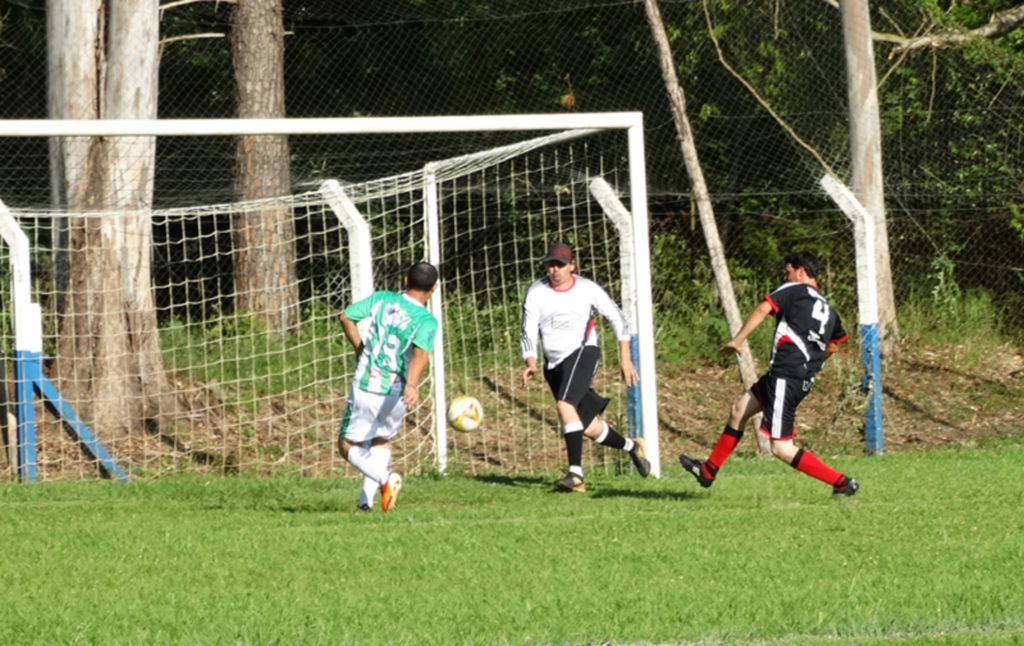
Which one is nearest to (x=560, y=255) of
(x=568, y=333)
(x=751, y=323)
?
(x=568, y=333)

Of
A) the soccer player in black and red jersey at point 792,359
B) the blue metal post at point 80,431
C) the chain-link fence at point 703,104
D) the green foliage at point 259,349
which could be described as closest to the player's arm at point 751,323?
the soccer player in black and red jersey at point 792,359

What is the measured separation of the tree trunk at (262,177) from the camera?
1459cm

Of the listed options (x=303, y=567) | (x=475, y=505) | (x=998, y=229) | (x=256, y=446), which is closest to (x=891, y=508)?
(x=475, y=505)

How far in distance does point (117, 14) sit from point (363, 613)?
8.83 m

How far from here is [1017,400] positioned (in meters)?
16.6

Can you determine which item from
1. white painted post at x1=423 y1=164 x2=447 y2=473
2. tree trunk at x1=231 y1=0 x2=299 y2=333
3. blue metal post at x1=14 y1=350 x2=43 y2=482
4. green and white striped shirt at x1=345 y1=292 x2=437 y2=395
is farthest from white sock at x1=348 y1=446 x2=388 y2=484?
tree trunk at x1=231 y1=0 x2=299 y2=333

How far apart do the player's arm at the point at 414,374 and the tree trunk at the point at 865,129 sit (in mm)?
9263

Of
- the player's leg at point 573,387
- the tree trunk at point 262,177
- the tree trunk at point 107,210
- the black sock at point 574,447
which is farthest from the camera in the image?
the tree trunk at point 262,177

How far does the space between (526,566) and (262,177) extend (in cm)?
1064

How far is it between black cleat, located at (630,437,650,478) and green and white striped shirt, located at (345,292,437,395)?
98.6 inches

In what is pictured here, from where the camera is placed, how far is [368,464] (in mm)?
9180

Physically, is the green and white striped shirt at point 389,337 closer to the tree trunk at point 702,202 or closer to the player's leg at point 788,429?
the player's leg at point 788,429

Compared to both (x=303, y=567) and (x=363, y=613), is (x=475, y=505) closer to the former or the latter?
(x=303, y=567)

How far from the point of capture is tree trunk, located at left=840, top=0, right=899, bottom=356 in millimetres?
17031
